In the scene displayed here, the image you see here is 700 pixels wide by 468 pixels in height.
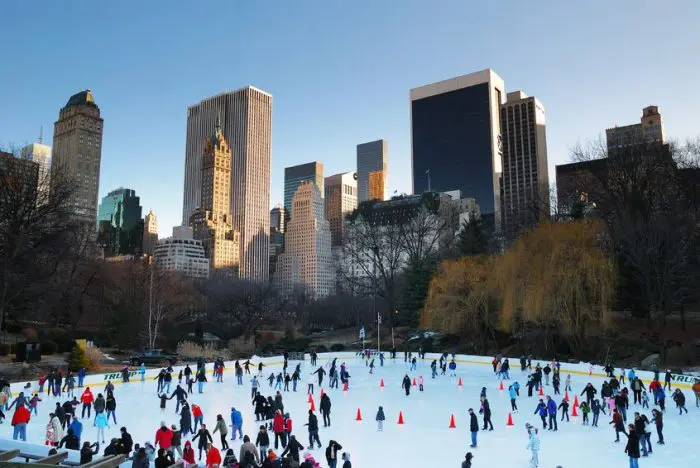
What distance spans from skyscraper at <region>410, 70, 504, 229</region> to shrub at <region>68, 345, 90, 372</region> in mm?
158732

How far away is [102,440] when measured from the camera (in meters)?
15.7

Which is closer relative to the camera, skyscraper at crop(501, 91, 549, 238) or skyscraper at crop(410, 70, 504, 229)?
skyscraper at crop(410, 70, 504, 229)

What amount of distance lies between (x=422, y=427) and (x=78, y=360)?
69.5ft

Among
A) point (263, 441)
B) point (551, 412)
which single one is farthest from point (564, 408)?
point (263, 441)

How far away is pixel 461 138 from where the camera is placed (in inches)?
7293

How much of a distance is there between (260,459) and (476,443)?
5.85 m

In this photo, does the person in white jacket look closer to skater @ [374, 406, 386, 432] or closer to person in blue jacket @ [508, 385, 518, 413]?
skater @ [374, 406, 386, 432]

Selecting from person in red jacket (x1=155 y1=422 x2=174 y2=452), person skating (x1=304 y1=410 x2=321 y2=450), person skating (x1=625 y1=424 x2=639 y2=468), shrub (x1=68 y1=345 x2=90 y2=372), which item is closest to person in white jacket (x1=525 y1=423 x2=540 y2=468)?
person skating (x1=625 y1=424 x2=639 y2=468)

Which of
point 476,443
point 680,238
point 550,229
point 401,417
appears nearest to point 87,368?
point 401,417

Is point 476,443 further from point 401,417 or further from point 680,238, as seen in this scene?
point 680,238

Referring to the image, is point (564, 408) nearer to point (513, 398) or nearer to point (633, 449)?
point (513, 398)

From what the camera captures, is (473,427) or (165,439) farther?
(473,427)

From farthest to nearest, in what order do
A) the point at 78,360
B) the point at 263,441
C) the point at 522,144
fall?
the point at 522,144 < the point at 78,360 < the point at 263,441

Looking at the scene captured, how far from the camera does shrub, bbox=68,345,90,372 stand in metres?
30.5
